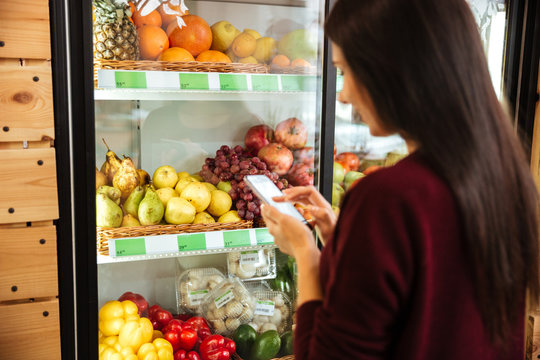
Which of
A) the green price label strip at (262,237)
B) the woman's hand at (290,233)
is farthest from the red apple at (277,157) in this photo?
the woman's hand at (290,233)

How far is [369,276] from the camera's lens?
0.64 m

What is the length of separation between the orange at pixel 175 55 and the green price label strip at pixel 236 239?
2.01 ft

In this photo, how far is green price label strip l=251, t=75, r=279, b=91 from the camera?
1.69 m

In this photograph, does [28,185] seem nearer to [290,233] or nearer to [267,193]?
[267,193]

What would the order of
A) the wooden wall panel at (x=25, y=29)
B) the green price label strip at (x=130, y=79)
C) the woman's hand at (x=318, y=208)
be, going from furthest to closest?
the green price label strip at (x=130, y=79), the wooden wall panel at (x=25, y=29), the woman's hand at (x=318, y=208)

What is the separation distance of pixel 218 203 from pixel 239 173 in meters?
0.15

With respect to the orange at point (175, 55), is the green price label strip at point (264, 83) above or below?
below

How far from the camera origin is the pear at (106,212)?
159cm

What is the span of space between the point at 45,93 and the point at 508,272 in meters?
1.21

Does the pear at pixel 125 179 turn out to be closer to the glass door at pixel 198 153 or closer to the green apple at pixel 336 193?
the glass door at pixel 198 153

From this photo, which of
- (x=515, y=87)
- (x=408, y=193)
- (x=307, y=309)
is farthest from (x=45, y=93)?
(x=515, y=87)

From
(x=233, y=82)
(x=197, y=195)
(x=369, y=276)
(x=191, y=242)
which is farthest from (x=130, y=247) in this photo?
(x=369, y=276)

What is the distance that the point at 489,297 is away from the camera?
27.6 inches

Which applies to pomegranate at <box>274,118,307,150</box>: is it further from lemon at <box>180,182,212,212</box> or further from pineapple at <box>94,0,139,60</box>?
pineapple at <box>94,0,139,60</box>
